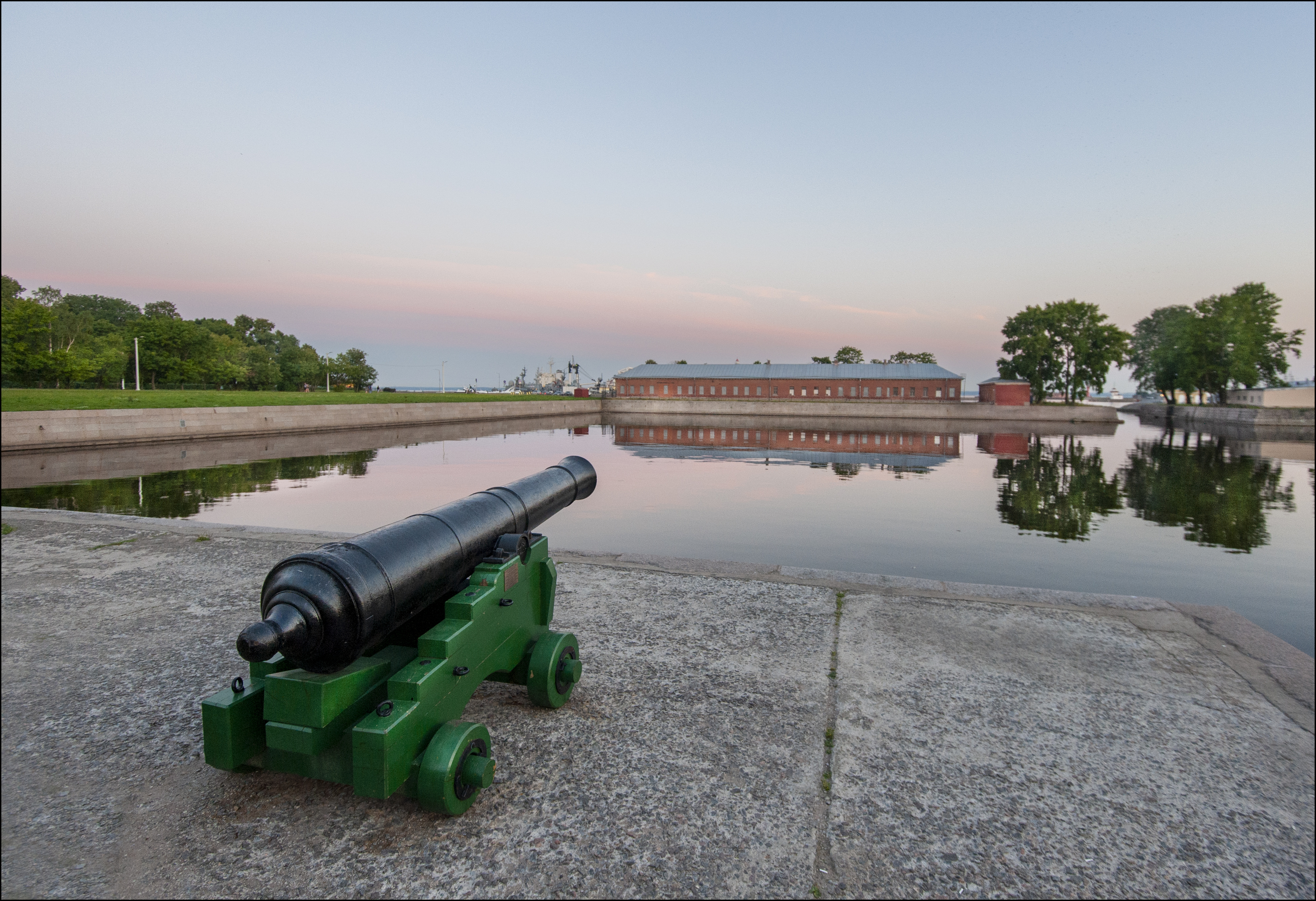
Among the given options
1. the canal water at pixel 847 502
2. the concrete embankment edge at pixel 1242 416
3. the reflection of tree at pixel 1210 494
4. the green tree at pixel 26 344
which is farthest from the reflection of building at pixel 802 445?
the concrete embankment edge at pixel 1242 416

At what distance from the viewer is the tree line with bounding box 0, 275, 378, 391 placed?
432 centimetres

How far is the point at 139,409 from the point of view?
25.7m

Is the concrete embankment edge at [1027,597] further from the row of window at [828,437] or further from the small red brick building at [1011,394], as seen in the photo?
the small red brick building at [1011,394]

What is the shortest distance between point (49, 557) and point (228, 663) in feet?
12.4

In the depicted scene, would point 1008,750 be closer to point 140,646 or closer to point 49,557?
point 140,646

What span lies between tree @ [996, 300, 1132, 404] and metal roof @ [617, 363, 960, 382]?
24.8ft

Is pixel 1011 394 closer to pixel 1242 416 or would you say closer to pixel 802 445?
pixel 1242 416

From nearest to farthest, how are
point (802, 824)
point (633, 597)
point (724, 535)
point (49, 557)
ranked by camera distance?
point (802, 824) < point (633, 597) < point (49, 557) < point (724, 535)

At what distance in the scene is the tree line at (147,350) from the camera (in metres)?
4.32

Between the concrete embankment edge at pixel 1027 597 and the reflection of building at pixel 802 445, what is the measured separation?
18276 millimetres

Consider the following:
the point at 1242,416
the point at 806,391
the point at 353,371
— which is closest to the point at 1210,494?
the point at 1242,416

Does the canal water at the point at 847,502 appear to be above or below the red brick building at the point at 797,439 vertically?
below

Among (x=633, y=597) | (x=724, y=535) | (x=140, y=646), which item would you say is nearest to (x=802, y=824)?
(x=633, y=597)

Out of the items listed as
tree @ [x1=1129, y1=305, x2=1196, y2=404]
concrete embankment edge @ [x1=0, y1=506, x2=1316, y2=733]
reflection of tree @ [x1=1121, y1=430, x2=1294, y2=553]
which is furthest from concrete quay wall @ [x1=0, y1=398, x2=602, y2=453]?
tree @ [x1=1129, y1=305, x2=1196, y2=404]
